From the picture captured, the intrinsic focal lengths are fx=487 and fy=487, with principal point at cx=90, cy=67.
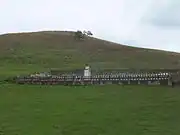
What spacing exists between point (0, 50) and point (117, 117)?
12536cm

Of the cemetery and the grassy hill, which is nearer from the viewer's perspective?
the cemetery

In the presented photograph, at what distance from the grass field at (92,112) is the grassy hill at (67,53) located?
77163mm

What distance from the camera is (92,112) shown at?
3241cm

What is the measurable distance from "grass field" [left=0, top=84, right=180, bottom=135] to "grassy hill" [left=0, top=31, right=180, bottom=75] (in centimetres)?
7716

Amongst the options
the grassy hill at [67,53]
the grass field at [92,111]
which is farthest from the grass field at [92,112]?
the grassy hill at [67,53]

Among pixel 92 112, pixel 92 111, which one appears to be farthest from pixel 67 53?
pixel 92 112

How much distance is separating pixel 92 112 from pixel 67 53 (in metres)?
118

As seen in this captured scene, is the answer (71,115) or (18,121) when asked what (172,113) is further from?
(18,121)

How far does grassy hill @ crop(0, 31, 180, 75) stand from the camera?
128000 mm

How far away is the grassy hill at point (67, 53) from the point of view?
420 ft

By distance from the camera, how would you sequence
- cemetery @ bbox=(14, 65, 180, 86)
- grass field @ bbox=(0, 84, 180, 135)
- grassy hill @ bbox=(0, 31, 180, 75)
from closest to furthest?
grass field @ bbox=(0, 84, 180, 135), cemetery @ bbox=(14, 65, 180, 86), grassy hill @ bbox=(0, 31, 180, 75)

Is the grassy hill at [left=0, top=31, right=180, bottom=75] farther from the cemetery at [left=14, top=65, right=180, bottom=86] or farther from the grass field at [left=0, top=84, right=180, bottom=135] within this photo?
the grass field at [left=0, top=84, right=180, bottom=135]

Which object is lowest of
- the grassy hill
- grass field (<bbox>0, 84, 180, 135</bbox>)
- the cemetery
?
grass field (<bbox>0, 84, 180, 135</bbox>)

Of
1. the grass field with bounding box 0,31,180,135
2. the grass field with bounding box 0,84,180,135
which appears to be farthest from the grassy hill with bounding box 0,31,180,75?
the grass field with bounding box 0,84,180,135
